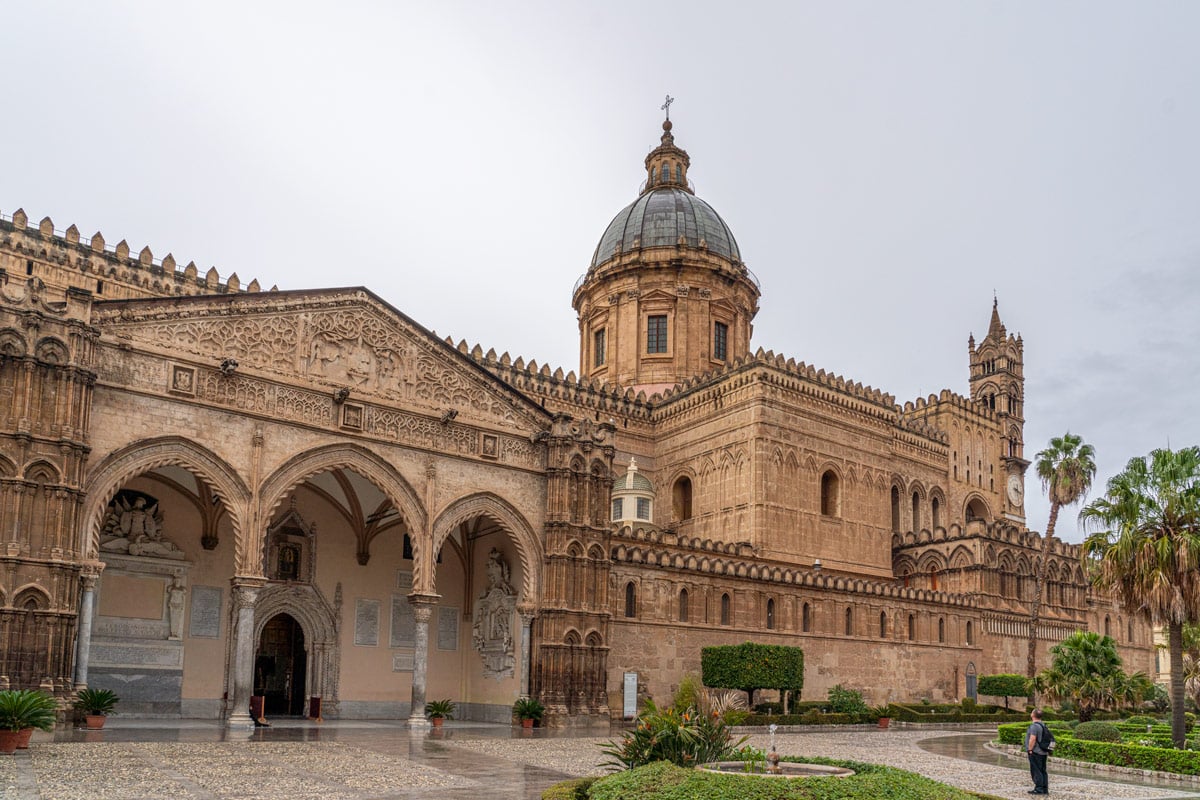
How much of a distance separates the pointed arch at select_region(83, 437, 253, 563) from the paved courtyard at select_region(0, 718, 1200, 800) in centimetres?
411

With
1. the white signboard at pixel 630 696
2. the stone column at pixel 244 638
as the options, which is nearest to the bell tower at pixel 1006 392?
the white signboard at pixel 630 696

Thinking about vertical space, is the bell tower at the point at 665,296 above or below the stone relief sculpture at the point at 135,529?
above

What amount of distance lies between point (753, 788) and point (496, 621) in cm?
2023

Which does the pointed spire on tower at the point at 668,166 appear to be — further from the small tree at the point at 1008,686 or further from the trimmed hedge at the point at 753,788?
the trimmed hedge at the point at 753,788

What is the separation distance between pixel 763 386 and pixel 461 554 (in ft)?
48.7

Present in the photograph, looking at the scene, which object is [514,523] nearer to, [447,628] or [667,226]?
[447,628]

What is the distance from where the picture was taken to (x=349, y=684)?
2864 centimetres

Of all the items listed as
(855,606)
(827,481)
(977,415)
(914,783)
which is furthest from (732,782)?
(977,415)

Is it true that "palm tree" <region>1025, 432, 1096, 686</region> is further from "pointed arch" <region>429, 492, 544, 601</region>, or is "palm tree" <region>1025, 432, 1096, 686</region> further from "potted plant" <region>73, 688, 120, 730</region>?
"potted plant" <region>73, 688, 120, 730</region>

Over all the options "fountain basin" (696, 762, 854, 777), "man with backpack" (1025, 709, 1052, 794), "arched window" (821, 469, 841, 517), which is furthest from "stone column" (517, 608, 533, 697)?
"arched window" (821, 469, 841, 517)

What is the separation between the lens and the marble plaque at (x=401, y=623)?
29859mm

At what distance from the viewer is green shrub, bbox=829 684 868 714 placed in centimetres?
3231

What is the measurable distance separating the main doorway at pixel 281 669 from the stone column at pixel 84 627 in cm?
732

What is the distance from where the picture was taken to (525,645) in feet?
91.9
